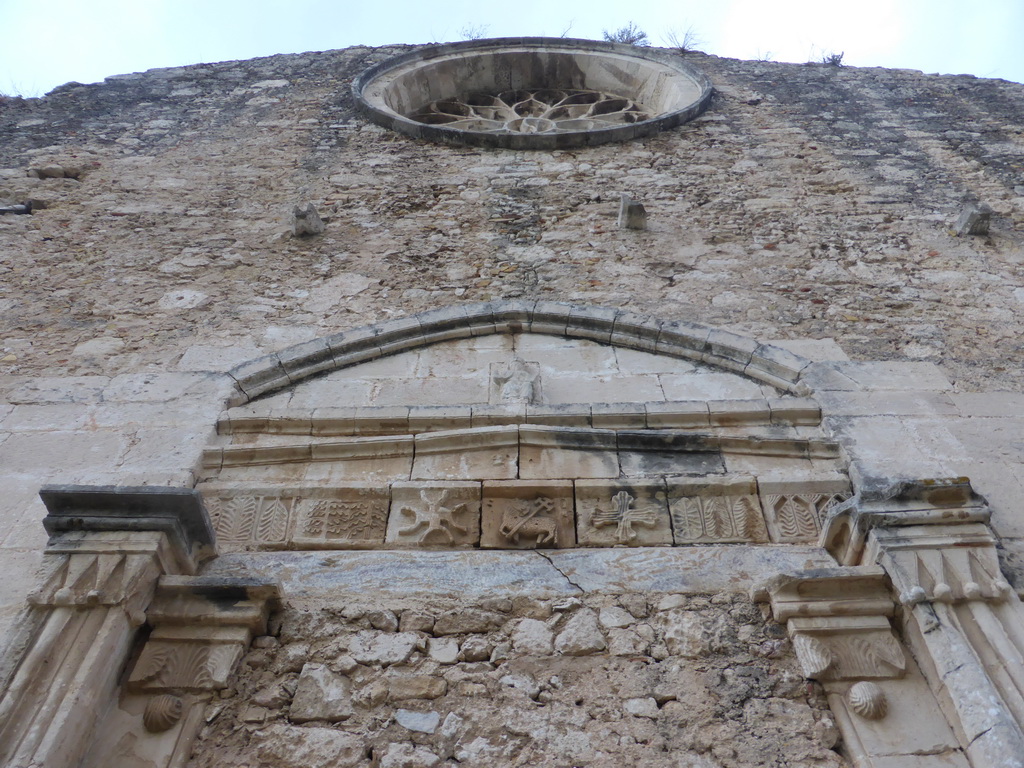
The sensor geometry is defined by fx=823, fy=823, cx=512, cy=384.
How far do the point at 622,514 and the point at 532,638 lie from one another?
61 cm

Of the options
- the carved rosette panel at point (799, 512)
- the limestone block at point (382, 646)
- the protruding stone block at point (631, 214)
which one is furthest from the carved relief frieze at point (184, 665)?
the protruding stone block at point (631, 214)

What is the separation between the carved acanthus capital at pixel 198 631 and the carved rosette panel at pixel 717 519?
4.54ft

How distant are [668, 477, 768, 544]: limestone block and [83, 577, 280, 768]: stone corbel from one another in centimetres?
140

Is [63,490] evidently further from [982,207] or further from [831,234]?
A: [982,207]

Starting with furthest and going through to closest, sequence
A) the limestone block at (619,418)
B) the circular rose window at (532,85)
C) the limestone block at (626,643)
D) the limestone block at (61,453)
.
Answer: the circular rose window at (532,85) < the limestone block at (619,418) < the limestone block at (61,453) < the limestone block at (626,643)

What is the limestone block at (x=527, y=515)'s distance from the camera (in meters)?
2.85

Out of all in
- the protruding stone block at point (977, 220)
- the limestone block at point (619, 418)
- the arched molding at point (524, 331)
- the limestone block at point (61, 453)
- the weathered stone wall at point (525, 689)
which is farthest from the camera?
→ the protruding stone block at point (977, 220)

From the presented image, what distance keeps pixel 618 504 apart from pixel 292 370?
160 cm

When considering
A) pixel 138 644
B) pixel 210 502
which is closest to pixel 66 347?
pixel 210 502

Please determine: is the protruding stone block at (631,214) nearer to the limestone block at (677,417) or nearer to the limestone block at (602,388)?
the limestone block at (602,388)

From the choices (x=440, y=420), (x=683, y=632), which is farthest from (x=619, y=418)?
(x=683, y=632)

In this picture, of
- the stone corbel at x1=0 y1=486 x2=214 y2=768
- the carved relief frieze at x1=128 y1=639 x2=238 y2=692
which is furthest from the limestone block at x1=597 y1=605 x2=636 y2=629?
the stone corbel at x1=0 y1=486 x2=214 y2=768

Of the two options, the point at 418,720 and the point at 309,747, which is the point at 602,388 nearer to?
the point at 418,720

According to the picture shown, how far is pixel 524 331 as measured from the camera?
4.02 meters
